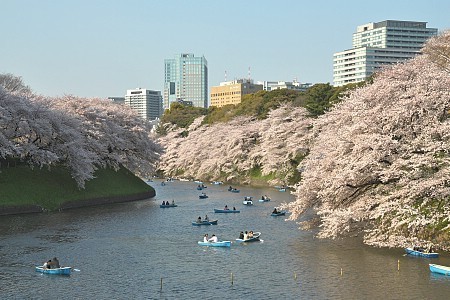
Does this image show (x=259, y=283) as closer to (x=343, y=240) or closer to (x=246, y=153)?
(x=343, y=240)

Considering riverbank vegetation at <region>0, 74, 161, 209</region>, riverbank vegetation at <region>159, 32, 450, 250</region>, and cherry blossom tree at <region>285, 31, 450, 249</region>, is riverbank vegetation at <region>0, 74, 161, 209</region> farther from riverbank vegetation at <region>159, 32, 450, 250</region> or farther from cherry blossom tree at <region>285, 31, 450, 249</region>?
cherry blossom tree at <region>285, 31, 450, 249</region>

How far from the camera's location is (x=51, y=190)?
2534 inches

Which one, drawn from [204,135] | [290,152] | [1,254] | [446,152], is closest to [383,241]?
[446,152]

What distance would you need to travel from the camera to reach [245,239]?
43.9 m

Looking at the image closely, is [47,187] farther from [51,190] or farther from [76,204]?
[76,204]

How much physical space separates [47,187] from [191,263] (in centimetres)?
3224

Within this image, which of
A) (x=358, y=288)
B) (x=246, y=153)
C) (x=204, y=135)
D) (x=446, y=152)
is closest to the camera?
(x=358, y=288)

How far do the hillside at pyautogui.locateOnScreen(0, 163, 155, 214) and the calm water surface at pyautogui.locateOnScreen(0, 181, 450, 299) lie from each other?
11.2 feet

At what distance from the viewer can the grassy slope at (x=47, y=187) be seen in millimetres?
59906

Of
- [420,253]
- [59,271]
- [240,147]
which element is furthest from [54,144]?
[240,147]

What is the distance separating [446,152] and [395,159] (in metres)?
3.12

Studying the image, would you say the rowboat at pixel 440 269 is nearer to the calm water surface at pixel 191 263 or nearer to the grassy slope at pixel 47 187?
the calm water surface at pixel 191 263

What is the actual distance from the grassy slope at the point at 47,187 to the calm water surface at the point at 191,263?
14.3 feet

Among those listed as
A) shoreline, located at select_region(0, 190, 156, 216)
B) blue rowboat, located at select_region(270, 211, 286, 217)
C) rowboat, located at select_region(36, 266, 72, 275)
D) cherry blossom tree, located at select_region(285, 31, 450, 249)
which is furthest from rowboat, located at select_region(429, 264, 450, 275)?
shoreline, located at select_region(0, 190, 156, 216)
